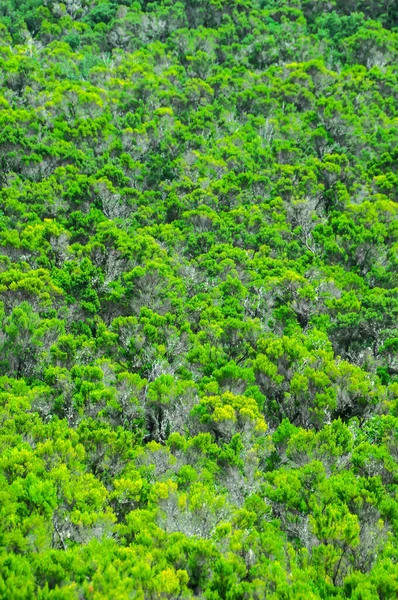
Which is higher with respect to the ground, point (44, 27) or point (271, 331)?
point (44, 27)

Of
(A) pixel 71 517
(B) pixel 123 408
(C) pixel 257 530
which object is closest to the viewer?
(A) pixel 71 517

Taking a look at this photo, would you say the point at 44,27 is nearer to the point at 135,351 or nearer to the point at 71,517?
the point at 135,351

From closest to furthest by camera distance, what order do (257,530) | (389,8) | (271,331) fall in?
(257,530)
(271,331)
(389,8)

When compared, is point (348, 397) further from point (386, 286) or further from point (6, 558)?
point (6, 558)

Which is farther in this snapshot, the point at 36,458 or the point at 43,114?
the point at 43,114

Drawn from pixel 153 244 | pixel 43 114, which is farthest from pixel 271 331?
pixel 43 114

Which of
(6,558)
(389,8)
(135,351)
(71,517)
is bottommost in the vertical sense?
(135,351)
